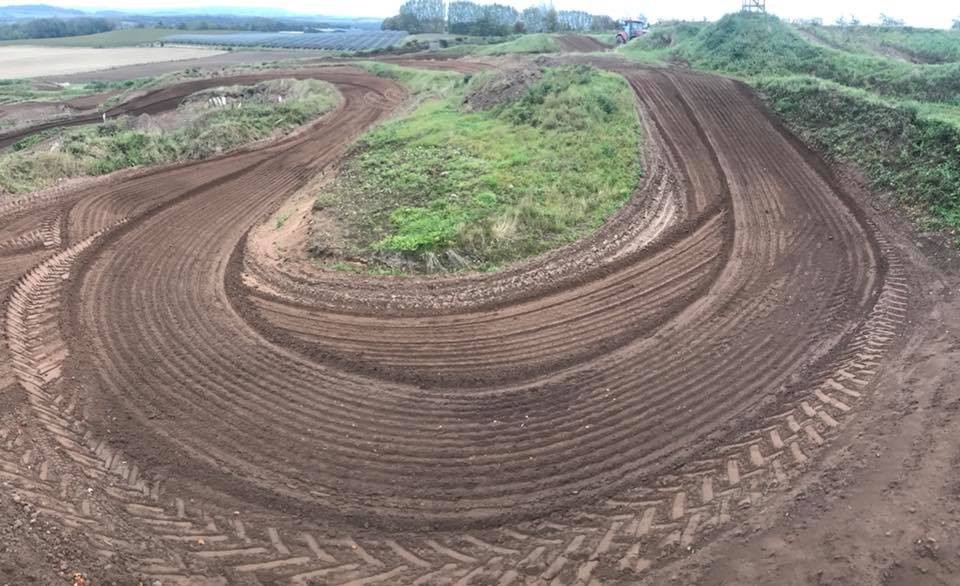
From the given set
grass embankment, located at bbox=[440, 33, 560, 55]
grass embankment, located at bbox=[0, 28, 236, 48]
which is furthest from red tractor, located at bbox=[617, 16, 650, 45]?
grass embankment, located at bbox=[0, 28, 236, 48]

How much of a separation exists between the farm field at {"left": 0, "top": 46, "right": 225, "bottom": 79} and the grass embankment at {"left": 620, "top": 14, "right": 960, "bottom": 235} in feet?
209

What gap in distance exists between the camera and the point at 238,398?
34.8 feet

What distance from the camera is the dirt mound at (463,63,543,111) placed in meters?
26.9

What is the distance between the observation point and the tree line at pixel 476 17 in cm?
11006

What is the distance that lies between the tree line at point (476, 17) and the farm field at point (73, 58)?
46.5m

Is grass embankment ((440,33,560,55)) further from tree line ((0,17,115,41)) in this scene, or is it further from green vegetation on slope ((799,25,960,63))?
tree line ((0,17,115,41))

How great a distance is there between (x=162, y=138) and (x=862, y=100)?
2937 centimetres

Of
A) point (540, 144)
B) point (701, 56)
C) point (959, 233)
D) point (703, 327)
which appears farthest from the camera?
point (701, 56)

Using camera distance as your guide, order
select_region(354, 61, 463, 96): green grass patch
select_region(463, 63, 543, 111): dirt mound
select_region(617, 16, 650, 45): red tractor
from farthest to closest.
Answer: select_region(617, 16, 650, 45): red tractor, select_region(354, 61, 463, 96): green grass patch, select_region(463, 63, 543, 111): dirt mound

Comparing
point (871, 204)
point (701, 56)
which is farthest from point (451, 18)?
point (871, 204)

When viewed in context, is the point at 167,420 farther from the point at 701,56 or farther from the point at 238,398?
the point at 701,56

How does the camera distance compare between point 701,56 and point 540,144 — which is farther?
Result: point 701,56

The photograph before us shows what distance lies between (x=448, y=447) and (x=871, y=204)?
607 inches

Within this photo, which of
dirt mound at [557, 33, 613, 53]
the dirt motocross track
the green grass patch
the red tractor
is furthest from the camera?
dirt mound at [557, 33, 613, 53]
